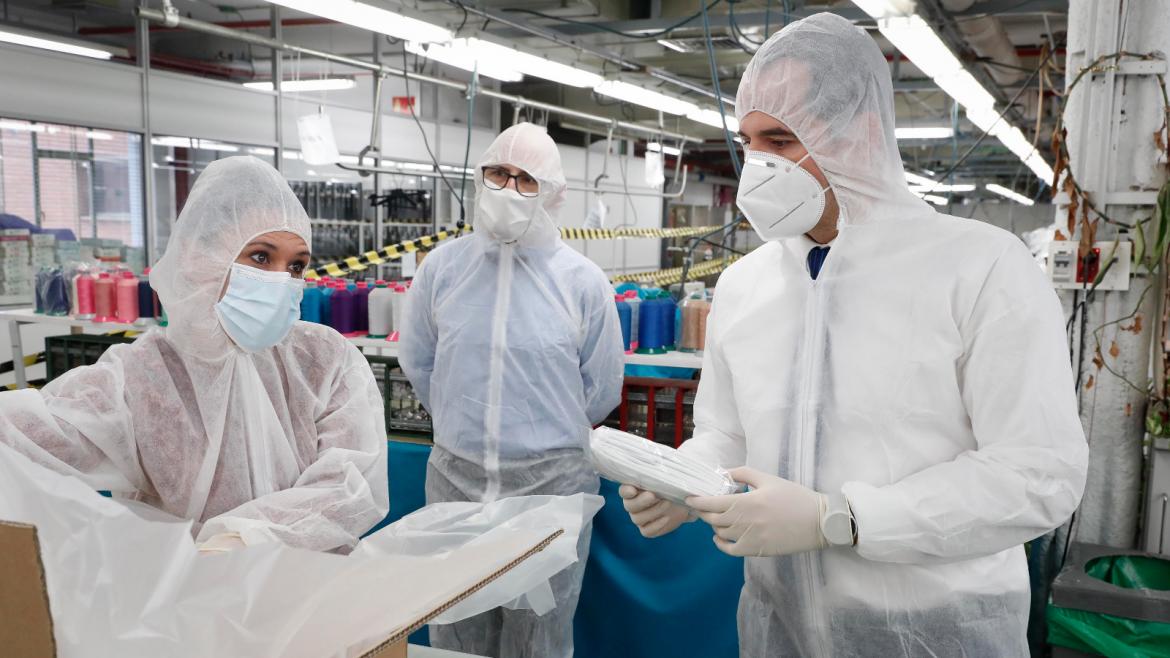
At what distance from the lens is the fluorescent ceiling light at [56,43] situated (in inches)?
222

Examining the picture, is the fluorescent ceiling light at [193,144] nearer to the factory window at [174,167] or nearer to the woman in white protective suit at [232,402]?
the factory window at [174,167]

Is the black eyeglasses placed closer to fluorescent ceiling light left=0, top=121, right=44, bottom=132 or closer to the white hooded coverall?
the white hooded coverall

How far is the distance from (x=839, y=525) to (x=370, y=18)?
304 centimetres

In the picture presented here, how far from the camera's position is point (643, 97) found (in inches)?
239

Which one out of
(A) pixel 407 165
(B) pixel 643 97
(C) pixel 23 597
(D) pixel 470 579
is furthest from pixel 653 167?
(C) pixel 23 597

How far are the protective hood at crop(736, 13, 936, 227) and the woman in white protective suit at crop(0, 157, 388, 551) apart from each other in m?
0.91

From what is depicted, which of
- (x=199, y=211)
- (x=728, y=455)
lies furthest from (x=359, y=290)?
(x=728, y=455)

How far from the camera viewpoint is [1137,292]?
2643 millimetres

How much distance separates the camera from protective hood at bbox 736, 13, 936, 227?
51.5 inches

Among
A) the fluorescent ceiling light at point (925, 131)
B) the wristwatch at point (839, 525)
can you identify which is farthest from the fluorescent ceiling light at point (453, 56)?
the fluorescent ceiling light at point (925, 131)

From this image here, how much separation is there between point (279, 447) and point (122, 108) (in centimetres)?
583

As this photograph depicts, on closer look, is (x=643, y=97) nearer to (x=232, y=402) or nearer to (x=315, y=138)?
(x=315, y=138)

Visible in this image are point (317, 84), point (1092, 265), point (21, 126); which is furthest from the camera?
point (317, 84)

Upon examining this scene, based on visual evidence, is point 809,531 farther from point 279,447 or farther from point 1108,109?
point 1108,109
